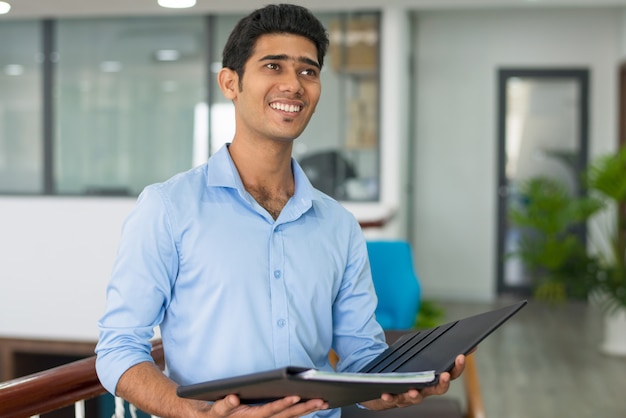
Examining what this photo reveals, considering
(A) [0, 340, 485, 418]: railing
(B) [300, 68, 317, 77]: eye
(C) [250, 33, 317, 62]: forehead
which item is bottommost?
(A) [0, 340, 485, 418]: railing

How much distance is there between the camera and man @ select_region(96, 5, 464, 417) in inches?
53.8

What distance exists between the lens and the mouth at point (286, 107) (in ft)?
4.82

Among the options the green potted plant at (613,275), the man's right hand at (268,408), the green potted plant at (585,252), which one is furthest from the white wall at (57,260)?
the man's right hand at (268,408)

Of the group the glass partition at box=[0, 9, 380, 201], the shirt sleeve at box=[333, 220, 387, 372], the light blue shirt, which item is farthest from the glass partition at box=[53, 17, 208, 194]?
the light blue shirt

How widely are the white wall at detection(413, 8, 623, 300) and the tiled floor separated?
829 mm

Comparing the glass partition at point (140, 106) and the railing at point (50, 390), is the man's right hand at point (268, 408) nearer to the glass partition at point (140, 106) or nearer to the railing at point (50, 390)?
the railing at point (50, 390)

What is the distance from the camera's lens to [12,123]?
685cm

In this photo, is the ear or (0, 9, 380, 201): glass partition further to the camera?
(0, 9, 380, 201): glass partition

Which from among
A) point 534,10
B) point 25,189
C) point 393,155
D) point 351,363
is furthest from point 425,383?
point 534,10

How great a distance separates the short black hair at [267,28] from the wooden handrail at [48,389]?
1.97 feet

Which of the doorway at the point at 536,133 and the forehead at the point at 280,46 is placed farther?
the doorway at the point at 536,133

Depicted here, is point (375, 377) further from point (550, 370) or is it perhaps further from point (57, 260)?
point (57, 260)

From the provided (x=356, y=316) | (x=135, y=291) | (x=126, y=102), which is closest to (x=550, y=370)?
(x=126, y=102)

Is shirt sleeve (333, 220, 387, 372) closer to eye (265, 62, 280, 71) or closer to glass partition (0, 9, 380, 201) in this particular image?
eye (265, 62, 280, 71)
